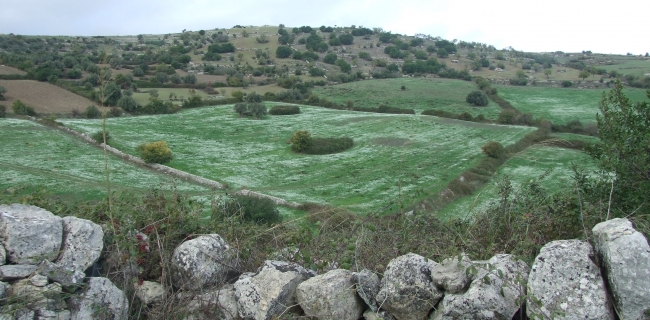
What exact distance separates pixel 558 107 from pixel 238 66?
6838 centimetres

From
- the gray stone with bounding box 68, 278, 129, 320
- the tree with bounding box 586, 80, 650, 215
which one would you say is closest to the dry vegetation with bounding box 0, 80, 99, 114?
the gray stone with bounding box 68, 278, 129, 320

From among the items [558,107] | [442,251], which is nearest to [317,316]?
[442,251]

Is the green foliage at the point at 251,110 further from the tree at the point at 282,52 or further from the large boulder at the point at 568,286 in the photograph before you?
the tree at the point at 282,52

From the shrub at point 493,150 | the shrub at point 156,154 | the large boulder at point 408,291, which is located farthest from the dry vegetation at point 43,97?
the large boulder at point 408,291

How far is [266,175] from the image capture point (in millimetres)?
36031

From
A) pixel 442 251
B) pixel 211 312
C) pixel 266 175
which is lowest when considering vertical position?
pixel 266 175

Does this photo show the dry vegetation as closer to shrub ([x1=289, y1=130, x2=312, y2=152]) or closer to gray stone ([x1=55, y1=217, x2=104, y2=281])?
shrub ([x1=289, y1=130, x2=312, y2=152])

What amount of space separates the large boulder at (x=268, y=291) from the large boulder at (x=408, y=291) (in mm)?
905

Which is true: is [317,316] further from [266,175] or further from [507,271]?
[266,175]

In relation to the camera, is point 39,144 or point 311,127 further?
point 311,127

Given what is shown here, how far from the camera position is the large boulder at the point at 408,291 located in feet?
14.9

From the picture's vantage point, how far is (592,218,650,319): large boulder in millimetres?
3871

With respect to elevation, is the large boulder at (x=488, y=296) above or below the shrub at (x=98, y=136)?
above

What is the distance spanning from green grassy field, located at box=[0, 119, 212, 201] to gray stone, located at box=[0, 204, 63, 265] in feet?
65.2
